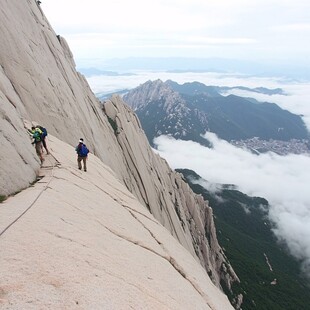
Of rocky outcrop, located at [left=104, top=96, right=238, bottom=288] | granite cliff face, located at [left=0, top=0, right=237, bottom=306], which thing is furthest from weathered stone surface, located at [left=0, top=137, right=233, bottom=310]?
rocky outcrop, located at [left=104, top=96, right=238, bottom=288]

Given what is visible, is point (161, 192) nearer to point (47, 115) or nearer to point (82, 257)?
point (47, 115)

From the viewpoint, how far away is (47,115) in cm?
3809

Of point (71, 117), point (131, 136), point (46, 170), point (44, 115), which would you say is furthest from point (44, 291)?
point (131, 136)

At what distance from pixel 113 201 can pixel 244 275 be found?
14865cm

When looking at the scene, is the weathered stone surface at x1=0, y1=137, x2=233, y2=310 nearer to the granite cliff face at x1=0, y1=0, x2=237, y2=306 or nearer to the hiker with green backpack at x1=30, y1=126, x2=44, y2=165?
the hiker with green backpack at x1=30, y1=126, x2=44, y2=165

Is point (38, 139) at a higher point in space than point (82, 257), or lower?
higher

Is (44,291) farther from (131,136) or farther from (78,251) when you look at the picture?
(131,136)

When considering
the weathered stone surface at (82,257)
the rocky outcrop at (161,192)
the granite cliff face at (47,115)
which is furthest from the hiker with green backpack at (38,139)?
the rocky outcrop at (161,192)

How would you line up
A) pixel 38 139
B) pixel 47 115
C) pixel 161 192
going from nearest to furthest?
pixel 38 139, pixel 47 115, pixel 161 192

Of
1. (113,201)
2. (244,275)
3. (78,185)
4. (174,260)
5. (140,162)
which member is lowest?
(244,275)

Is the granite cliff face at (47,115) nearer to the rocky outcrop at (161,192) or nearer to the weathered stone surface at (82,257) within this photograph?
the rocky outcrop at (161,192)

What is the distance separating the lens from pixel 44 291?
11000 mm

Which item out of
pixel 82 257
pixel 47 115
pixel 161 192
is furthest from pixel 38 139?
pixel 161 192

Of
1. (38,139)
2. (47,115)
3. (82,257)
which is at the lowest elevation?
(82,257)
